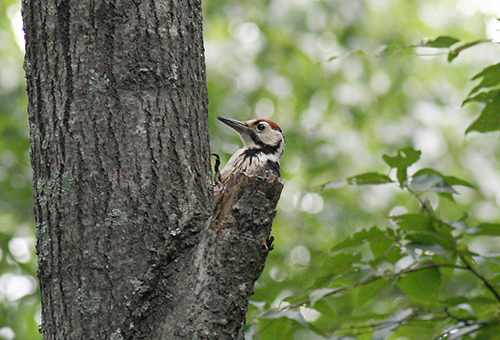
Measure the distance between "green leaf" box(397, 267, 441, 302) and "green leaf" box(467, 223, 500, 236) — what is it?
0.75ft

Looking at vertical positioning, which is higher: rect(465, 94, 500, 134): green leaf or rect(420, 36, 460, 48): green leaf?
rect(420, 36, 460, 48): green leaf

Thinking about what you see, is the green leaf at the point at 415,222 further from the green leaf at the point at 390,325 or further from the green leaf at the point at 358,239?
the green leaf at the point at 390,325

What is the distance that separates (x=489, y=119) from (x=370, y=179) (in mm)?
487

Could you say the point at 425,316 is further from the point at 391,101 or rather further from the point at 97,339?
the point at 391,101

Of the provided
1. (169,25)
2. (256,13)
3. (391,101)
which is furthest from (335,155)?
(169,25)

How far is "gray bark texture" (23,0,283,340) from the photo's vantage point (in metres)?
1.45

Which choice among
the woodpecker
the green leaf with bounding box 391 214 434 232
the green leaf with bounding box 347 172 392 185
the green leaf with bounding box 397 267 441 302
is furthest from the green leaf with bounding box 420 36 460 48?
the woodpecker

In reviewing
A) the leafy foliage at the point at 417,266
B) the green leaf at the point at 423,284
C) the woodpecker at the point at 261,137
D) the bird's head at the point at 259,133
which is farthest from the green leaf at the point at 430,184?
the bird's head at the point at 259,133

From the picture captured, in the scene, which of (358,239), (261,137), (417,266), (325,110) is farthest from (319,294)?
(325,110)

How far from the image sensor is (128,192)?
1.52 meters

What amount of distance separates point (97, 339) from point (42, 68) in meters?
0.78

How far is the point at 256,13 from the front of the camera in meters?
6.79

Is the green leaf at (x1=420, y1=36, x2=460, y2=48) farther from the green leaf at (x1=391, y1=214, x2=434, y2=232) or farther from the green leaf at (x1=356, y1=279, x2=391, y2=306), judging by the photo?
the green leaf at (x1=356, y1=279, x2=391, y2=306)

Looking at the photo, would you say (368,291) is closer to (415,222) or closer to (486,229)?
(415,222)
